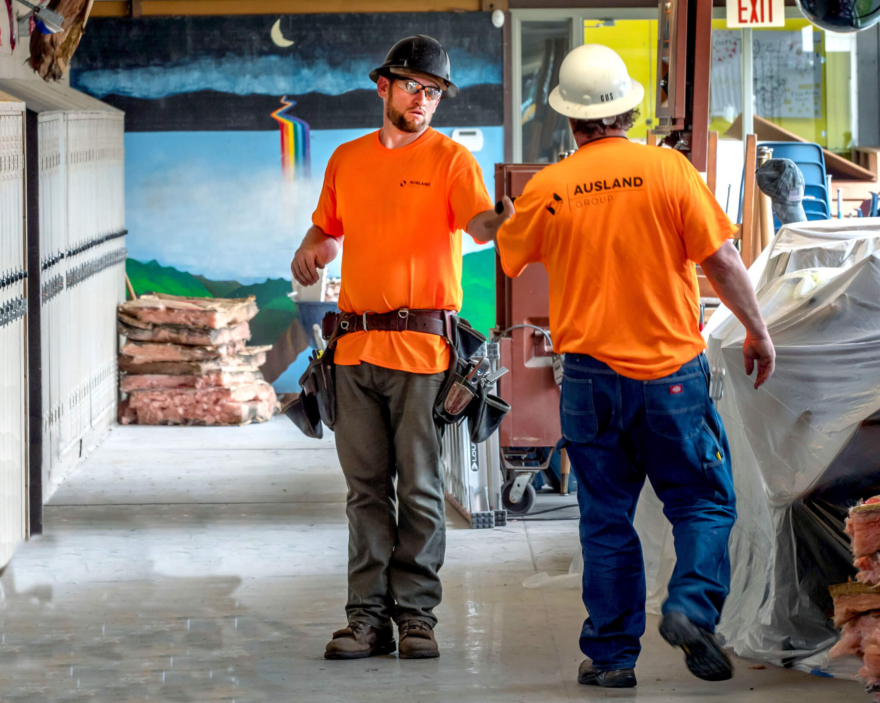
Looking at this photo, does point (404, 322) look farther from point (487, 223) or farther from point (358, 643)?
point (358, 643)

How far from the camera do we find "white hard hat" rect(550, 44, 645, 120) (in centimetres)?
314

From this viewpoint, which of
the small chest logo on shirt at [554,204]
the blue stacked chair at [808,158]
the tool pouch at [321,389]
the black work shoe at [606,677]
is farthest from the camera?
the blue stacked chair at [808,158]

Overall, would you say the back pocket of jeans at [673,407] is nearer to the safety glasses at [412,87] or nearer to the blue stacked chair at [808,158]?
the safety glasses at [412,87]

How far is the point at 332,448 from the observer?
7133mm

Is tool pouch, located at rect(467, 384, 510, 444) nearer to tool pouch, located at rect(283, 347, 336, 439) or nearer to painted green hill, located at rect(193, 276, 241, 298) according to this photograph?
tool pouch, located at rect(283, 347, 336, 439)

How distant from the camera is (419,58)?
11.5 ft

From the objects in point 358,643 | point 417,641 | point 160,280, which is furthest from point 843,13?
point 160,280

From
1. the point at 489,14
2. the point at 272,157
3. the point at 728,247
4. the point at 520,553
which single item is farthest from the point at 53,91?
the point at 728,247

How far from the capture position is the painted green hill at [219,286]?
8.73m

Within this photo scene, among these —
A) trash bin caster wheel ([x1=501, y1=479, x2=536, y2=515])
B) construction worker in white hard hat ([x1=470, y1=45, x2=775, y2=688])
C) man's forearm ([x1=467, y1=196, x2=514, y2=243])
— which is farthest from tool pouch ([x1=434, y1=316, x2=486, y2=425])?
trash bin caster wheel ([x1=501, y1=479, x2=536, y2=515])

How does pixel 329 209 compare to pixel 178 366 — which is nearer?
pixel 329 209

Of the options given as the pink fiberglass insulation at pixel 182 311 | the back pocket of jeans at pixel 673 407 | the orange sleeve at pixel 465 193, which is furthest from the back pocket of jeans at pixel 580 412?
the pink fiberglass insulation at pixel 182 311

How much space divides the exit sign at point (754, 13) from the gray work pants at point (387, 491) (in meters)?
5.37

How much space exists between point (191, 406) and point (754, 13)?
505 centimetres
